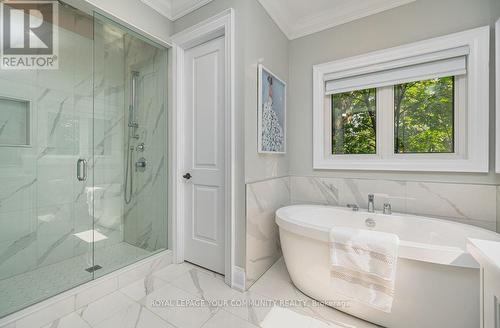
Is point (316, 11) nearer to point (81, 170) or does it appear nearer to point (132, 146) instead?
point (132, 146)

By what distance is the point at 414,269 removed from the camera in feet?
4.10

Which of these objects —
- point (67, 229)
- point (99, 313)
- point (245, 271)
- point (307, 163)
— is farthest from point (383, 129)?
point (67, 229)

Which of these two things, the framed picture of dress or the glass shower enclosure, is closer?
the glass shower enclosure

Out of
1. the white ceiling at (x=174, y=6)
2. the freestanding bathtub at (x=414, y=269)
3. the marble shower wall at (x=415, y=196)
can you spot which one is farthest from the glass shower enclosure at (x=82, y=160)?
the marble shower wall at (x=415, y=196)

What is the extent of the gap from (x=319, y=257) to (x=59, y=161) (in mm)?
2457

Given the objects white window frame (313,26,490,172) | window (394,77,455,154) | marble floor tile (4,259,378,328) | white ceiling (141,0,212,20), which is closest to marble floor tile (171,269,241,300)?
marble floor tile (4,259,378,328)

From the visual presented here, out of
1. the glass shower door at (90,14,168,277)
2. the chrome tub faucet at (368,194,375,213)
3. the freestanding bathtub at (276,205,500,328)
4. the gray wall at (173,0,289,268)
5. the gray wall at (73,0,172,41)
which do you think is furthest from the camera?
the glass shower door at (90,14,168,277)

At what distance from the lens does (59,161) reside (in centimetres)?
207

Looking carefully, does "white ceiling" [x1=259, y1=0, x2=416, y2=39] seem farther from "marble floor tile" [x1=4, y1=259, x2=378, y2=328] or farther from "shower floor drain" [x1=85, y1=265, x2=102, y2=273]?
"shower floor drain" [x1=85, y1=265, x2=102, y2=273]

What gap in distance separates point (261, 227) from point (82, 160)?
1790 mm

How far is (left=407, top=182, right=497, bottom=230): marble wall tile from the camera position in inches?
67.8

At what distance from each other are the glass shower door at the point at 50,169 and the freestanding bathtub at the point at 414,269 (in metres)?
1.72

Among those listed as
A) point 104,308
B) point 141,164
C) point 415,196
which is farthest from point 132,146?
point 415,196

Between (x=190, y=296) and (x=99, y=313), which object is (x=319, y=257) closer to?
(x=190, y=296)
